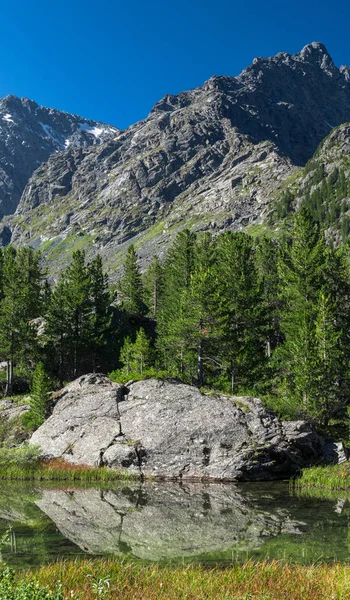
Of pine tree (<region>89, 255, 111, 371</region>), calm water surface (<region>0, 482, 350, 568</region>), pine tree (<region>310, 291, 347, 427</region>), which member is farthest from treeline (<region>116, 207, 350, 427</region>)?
calm water surface (<region>0, 482, 350, 568</region>)

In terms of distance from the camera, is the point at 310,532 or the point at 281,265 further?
the point at 281,265

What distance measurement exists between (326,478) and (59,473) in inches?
628

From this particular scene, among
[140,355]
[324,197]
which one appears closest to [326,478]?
[140,355]

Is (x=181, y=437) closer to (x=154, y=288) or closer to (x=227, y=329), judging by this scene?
(x=227, y=329)

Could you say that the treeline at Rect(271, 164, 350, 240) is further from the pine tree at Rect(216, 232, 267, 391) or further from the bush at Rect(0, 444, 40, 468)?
the bush at Rect(0, 444, 40, 468)

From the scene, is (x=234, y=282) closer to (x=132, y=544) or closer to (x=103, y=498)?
(x=103, y=498)

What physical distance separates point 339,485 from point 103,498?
42.8 feet

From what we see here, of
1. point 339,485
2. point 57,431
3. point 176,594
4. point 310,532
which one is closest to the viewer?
point 176,594

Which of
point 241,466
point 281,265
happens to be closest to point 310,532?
point 241,466

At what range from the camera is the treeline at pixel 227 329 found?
3347 cm

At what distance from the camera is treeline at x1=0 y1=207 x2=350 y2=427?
110ft

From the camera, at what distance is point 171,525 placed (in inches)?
585

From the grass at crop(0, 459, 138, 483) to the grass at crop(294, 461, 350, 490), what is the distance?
1000cm

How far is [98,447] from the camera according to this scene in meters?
28.0
